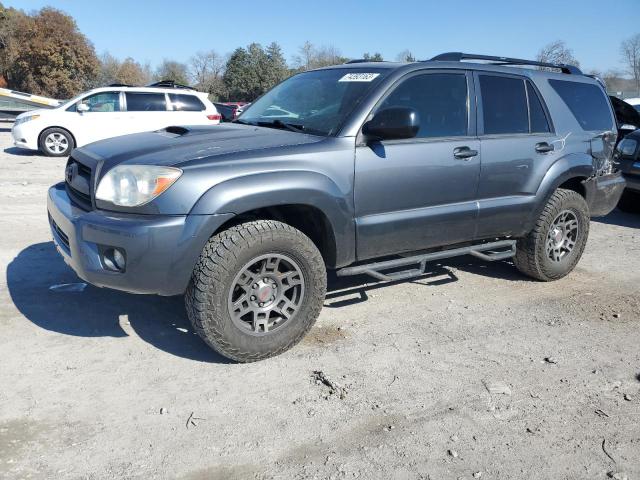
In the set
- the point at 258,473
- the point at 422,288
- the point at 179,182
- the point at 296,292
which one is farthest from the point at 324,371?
the point at 422,288

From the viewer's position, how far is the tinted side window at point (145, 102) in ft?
41.9

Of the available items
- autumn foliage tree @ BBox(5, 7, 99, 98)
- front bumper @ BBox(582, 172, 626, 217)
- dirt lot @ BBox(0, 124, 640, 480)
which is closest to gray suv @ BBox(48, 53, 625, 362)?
front bumper @ BBox(582, 172, 626, 217)

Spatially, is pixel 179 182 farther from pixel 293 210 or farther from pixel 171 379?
pixel 171 379

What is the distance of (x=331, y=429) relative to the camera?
288 centimetres

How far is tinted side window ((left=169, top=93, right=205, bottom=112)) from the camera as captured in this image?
13.1 meters

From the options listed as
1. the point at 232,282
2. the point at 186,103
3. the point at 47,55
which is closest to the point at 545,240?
the point at 232,282

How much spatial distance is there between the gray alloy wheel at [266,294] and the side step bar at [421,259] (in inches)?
16.3

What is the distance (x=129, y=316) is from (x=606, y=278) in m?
4.45

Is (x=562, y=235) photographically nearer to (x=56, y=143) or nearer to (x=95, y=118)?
(x=95, y=118)

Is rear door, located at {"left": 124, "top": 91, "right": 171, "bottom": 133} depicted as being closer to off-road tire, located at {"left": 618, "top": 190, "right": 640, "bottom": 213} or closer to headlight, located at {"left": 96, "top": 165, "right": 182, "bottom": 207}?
off-road tire, located at {"left": 618, "top": 190, "right": 640, "bottom": 213}

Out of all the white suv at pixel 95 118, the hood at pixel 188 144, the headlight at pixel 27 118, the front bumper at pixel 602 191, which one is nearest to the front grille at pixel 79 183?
the hood at pixel 188 144

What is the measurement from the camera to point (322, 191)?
3.54m

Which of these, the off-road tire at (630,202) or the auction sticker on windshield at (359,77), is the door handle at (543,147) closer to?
the auction sticker on windshield at (359,77)

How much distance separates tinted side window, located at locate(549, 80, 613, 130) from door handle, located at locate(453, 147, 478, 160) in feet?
4.78
